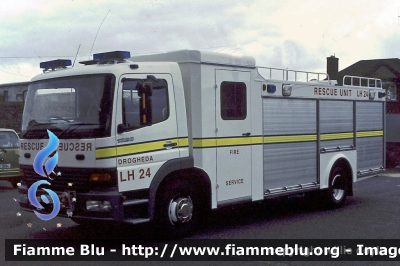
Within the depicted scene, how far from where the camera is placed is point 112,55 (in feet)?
27.3

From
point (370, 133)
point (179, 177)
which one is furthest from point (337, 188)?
point (179, 177)

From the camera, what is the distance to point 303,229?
949 cm

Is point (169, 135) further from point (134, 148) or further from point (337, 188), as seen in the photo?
point (337, 188)

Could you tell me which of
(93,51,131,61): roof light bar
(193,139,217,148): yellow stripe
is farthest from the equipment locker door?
(93,51,131,61): roof light bar

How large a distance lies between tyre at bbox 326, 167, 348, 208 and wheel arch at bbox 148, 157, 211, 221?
3.72 meters

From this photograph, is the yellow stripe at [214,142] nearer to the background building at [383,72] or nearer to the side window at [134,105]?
the side window at [134,105]

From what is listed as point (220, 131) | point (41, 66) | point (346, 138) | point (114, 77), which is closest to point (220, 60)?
point (220, 131)

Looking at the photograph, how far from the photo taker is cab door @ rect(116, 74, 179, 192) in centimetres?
783

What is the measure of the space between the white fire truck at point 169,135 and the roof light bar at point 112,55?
0.01 m

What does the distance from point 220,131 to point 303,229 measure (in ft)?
7.18

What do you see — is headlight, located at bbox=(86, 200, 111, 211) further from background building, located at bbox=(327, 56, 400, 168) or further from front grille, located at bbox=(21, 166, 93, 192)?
background building, located at bbox=(327, 56, 400, 168)

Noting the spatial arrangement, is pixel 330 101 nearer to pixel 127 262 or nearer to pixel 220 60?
pixel 220 60

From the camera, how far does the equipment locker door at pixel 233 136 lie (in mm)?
9180

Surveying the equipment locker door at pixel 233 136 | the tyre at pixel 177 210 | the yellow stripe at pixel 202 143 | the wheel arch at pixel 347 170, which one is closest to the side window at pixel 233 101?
the equipment locker door at pixel 233 136
